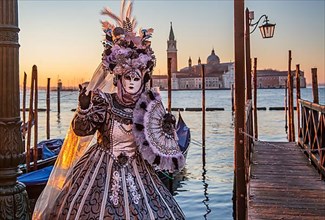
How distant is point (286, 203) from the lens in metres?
4.57

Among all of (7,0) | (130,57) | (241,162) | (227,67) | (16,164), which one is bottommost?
(241,162)

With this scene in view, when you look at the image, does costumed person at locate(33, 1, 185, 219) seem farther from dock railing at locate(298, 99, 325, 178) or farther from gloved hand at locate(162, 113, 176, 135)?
dock railing at locate(298, 99, 325, 178)

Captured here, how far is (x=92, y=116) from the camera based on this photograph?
2582 millimetres

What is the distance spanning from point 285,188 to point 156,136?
315 centimetres

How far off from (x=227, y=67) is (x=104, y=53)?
91.2 m

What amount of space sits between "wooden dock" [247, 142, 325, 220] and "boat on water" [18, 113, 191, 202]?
943 millimetres

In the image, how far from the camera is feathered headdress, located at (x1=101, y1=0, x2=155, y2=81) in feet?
8.90

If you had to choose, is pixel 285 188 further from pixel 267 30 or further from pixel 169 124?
pixel 267 30

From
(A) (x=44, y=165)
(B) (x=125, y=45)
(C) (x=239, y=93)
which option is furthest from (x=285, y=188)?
(A) (x=44, y=165)

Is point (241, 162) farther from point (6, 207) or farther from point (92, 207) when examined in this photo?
point (6, 207)

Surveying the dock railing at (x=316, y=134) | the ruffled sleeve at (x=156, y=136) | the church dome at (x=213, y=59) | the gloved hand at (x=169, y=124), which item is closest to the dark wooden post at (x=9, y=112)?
the ruffled sleeve at (x=156, y=136)

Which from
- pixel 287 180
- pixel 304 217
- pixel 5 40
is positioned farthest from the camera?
pixel 287 180

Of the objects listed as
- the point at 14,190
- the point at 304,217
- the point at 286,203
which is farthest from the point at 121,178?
the point at 286,203

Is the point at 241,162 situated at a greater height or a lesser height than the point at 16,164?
lesser
